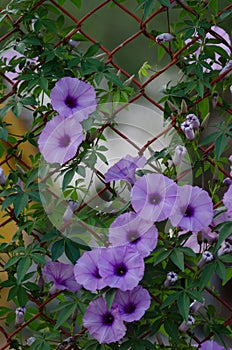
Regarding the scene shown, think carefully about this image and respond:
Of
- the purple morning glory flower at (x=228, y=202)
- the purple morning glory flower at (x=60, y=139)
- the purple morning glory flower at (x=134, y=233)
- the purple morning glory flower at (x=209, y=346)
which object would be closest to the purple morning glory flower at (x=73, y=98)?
the purple morning glory flower at (x=60, y=139)

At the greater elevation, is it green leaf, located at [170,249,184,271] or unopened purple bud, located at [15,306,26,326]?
green leaf, located at [170,249,184,271]

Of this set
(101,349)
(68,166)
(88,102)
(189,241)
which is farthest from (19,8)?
(101,349)

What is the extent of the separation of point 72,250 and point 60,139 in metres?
0.23

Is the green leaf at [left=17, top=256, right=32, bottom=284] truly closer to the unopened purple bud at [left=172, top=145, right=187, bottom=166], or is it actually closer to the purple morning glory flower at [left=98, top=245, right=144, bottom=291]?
the purple morning glory flower at [left=98, top=245, right=144, bottom=291]

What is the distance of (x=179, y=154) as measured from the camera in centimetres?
149

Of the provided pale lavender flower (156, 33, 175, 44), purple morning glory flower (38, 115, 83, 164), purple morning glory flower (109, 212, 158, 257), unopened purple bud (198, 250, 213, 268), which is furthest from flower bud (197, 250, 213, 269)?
pale lavender flower (156, 33, 175, 44)

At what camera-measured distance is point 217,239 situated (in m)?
1.52

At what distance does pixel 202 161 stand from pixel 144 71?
0.82 ft

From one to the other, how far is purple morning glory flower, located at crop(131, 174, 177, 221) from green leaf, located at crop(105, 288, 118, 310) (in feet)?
0.53

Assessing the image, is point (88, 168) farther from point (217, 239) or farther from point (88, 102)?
point (217, 239)

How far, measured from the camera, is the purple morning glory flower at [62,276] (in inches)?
61.0

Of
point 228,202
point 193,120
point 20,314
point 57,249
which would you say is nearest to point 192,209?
point 228,202

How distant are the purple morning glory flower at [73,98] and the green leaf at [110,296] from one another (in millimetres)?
356

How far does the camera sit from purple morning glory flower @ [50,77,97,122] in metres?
1.52
